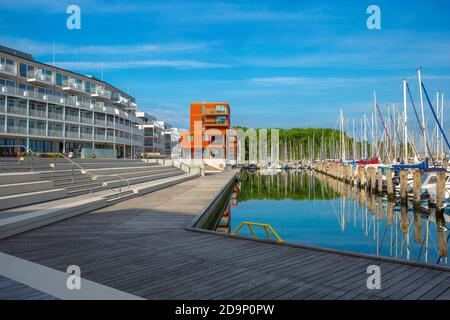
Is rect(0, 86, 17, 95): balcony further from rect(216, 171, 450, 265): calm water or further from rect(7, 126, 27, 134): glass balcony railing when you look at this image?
rect(216, 171, 450, 265): calm water

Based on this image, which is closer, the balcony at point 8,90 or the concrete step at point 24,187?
the concrete step at point 24,187

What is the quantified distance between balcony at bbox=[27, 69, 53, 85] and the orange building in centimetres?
3931

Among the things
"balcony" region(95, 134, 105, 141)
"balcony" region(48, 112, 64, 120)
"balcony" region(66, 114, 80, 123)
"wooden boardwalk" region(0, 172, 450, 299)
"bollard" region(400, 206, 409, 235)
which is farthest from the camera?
"balcony" region(95, 134, 105, 141)

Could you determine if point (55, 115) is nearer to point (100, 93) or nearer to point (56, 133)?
point (56, 133)

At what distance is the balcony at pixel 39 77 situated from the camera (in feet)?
164

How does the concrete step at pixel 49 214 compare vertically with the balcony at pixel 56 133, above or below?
below

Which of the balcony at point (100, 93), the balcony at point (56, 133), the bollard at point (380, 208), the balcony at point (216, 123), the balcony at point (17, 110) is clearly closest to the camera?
the bollard at point (380, 208)

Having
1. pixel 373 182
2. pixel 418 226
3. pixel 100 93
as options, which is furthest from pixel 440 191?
pixel 100 93

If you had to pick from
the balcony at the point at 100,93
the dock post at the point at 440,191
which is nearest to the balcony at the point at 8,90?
the balcony at the point at 100,93

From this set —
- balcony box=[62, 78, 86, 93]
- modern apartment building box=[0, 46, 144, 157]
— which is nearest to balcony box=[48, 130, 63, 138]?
modern apartment building box=[0, 46, 144, 157]

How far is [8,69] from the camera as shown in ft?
152

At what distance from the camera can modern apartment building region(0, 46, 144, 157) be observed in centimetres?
4509

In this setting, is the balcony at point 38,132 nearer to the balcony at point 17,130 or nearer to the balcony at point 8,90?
the balcony at point 17,130

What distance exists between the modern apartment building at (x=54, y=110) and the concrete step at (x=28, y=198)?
27.6 m
